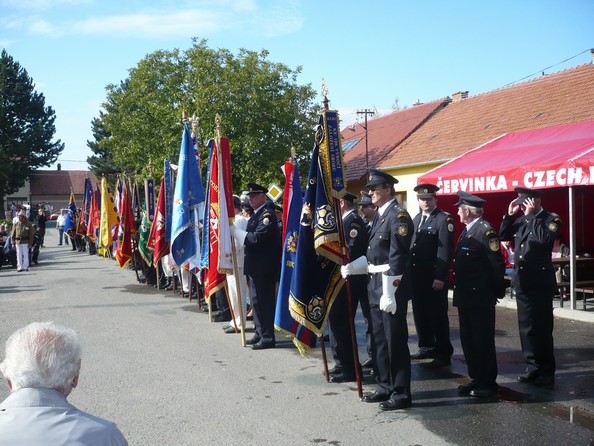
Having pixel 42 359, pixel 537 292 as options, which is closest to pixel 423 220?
pixel 537 292

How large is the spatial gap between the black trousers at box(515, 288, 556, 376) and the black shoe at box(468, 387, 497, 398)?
71cm

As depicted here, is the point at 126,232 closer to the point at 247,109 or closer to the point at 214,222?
the point at 214,222

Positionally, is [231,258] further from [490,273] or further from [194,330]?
[490,273]

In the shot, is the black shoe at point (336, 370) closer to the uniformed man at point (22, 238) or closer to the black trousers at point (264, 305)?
the black trousers at point (264, 305)

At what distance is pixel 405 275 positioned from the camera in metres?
5.98

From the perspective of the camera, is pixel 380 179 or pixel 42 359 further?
pixel 380 179

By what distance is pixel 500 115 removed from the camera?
72.2 feet

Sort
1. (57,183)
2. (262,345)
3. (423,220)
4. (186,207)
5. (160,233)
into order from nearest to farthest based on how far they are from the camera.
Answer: (423,220) < (262,345) < (186,207) < (160,233) < (57,183)

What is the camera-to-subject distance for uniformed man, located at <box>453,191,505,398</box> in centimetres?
610

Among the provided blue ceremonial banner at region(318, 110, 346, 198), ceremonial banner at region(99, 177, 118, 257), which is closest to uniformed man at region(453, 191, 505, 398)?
blue ceremonial banner at region(318, 110, 346, 198)

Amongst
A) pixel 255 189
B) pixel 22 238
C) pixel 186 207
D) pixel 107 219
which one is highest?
pixel 255 189

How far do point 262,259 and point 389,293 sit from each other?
3252 mm

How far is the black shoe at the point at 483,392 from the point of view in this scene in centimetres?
601

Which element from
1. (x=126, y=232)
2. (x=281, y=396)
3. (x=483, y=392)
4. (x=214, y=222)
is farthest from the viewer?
(x=126, y=232)
